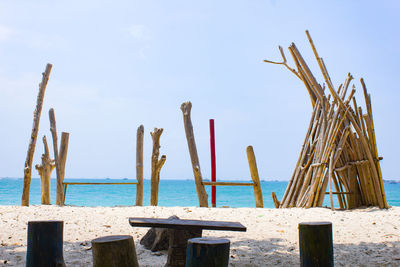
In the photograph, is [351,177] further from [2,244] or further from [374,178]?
[2,244]

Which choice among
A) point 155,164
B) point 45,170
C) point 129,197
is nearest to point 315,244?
point 155,164

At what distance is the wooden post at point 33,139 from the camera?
7832 millimetres

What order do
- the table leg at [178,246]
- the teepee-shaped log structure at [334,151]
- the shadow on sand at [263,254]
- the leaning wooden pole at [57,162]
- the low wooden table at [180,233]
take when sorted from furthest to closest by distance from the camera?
the leaning wooden pole at [57,162] < the teepee-shaped log structure at [334,151] < the shadow on sand at [263,254] < the table leg at [178,246] < the low wooden table at [180,233]

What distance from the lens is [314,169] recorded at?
7.73 meters

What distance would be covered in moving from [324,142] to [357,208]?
1.64 metres

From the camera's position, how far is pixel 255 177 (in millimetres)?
7949

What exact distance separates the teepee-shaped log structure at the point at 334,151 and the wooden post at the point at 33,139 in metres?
5.05

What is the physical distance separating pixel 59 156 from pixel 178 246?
5757 mm

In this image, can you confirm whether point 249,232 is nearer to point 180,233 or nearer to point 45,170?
point 180,233

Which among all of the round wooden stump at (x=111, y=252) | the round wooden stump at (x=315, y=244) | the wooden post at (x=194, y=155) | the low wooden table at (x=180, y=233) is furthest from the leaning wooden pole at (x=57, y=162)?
the round wooden stump at (x=315, y=244)

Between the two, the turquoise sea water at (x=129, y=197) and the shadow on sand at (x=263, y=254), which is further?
the turquoise sea water at (x=129, y=197)

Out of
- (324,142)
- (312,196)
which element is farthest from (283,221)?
(324,142)


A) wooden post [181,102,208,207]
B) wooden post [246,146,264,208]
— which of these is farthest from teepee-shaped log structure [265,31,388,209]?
wooden post [181,102,208,207]

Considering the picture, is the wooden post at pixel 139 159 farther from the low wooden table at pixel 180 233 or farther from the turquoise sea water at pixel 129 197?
the turquoise sea water at pixel 129 197
